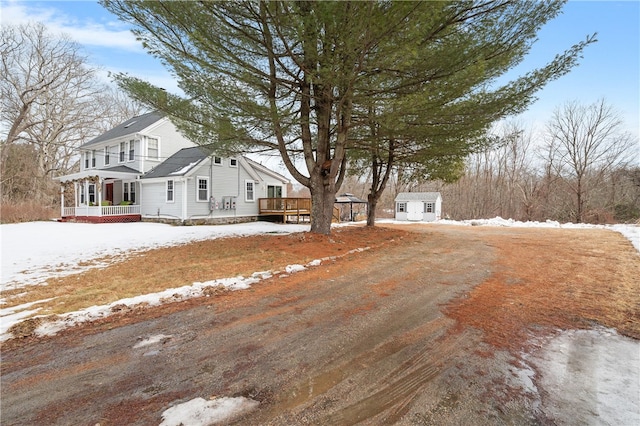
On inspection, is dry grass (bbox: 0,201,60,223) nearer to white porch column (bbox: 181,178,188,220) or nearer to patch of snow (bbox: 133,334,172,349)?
white porch column (bbox: 181,178,188,220)

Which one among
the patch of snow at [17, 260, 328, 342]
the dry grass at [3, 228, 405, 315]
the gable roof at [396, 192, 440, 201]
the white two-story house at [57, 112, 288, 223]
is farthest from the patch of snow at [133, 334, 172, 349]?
the gable roof at [396, 192, 440, 201]

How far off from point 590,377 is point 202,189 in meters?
16.4

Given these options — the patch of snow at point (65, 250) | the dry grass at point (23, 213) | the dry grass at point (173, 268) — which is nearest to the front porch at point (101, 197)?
the dry grass at point (23, 213)

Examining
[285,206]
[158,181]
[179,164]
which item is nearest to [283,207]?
[285,206]

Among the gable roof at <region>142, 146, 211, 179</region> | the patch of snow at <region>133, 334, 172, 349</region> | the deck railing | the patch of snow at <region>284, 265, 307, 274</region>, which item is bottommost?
the patch of snow at <region>133, 334, 172, 349</region>

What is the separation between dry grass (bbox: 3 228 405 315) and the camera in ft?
13.9

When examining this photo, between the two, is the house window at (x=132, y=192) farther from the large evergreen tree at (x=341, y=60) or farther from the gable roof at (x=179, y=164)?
the large evergreen tree at (x=341, y=60)

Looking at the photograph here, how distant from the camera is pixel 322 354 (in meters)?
2.65

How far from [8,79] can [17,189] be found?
910 centimetres

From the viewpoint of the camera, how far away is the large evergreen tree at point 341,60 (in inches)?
219

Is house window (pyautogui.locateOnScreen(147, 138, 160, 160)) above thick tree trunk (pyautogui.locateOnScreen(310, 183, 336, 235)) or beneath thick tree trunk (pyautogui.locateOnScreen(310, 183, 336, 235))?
above

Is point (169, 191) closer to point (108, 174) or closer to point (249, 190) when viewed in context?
point (108, 174)

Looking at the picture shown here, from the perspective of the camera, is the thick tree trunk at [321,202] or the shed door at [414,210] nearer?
the thick tree trunk at [321,202]

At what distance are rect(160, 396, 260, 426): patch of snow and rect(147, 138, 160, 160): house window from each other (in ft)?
60.8
